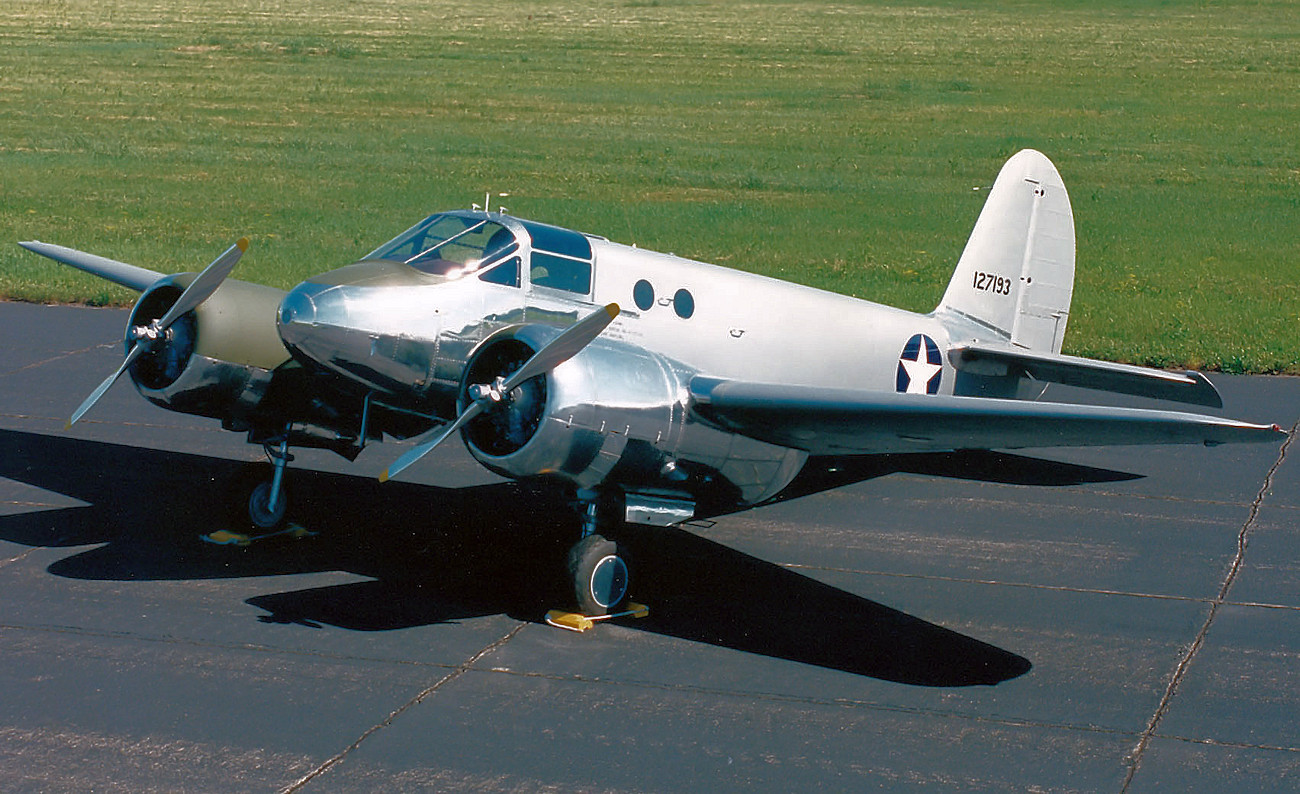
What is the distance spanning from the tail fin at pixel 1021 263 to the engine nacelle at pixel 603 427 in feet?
18.1

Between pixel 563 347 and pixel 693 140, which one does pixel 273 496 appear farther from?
pixel 693 140

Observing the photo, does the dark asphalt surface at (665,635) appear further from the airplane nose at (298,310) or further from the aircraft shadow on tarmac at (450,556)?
the airplane nose at (298,310)

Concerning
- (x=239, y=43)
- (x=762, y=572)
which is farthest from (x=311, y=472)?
(x=239, y=43)

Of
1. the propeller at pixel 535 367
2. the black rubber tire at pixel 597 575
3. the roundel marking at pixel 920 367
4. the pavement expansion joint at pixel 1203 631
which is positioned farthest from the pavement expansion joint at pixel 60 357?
the pavement expansion joint at pixel 1203 631

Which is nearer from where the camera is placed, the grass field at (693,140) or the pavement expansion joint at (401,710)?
the pavement expansion joint at (401,710)

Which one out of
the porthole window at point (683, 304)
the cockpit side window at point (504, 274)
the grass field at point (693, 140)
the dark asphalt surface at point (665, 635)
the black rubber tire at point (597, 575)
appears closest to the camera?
the dark asphalt surface at point (665, 635)

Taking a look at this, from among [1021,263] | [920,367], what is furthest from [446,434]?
[1021,263]

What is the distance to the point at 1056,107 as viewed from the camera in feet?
172

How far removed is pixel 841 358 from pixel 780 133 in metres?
34.0

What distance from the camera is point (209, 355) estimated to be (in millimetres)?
12539

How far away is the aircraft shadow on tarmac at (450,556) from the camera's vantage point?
11086mm

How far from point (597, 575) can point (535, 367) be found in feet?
6.09

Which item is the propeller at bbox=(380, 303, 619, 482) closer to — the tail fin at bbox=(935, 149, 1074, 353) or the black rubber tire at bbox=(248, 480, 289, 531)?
the black rubber tire at bbox=(248, 480, 289, 531)

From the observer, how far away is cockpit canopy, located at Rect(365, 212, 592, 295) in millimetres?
12203
